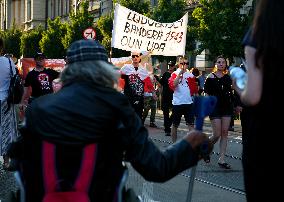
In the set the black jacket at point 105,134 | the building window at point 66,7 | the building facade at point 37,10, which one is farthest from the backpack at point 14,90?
the building window at point 66,7

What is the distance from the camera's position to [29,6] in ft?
244

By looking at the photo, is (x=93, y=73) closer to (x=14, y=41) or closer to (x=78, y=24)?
(x=78, y=24)

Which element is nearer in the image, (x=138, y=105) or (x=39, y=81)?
(x=39, y=81)

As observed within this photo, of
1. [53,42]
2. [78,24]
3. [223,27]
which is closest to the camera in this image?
[223,27]

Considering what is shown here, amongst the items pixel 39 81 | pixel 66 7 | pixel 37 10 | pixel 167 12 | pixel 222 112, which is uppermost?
pixel 66 7

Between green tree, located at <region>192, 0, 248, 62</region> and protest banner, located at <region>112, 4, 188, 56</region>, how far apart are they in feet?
28.7

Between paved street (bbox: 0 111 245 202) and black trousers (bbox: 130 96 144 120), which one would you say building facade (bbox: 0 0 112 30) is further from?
paved street (bbox: 0 111 245 202)

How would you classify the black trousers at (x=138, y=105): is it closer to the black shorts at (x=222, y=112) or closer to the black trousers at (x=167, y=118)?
the black shorts at (x=222, y=112)

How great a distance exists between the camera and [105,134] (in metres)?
2.97

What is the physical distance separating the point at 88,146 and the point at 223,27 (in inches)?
930

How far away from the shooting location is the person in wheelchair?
2.92m

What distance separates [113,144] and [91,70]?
345mm

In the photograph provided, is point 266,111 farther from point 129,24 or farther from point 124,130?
point 129,24

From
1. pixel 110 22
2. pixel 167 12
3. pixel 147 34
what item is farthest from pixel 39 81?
pixel 110 22
